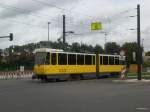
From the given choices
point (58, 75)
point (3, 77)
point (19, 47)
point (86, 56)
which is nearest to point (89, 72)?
point (86, 56)

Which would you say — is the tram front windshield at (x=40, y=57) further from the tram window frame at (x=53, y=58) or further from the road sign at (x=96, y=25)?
the road sign at (x=96, y=25)

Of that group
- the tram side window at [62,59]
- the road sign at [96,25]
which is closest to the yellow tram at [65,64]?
the tram side window at [62,59]

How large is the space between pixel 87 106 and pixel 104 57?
35.1 meters

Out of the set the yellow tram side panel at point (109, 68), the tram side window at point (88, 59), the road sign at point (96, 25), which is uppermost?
the road sign at point (96, 25)

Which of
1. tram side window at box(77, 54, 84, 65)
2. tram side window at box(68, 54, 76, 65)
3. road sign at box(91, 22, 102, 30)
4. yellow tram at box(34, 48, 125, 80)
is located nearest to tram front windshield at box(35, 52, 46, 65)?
yellow tram at box(34, 48, 125, 80)

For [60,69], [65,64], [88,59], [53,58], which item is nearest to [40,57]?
[53,58]

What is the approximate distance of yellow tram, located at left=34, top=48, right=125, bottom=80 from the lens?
41.4 m

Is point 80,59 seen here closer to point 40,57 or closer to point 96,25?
point 40,57

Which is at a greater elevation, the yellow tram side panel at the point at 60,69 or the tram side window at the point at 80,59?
the tram side window at the point at 80,59

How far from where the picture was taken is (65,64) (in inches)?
1709

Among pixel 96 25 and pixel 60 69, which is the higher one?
pixel 96 25

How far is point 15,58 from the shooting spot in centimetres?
11331

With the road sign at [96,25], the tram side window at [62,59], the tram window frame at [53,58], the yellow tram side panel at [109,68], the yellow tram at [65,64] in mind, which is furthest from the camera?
the road sign at [96,25]

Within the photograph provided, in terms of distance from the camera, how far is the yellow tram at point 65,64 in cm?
4138
